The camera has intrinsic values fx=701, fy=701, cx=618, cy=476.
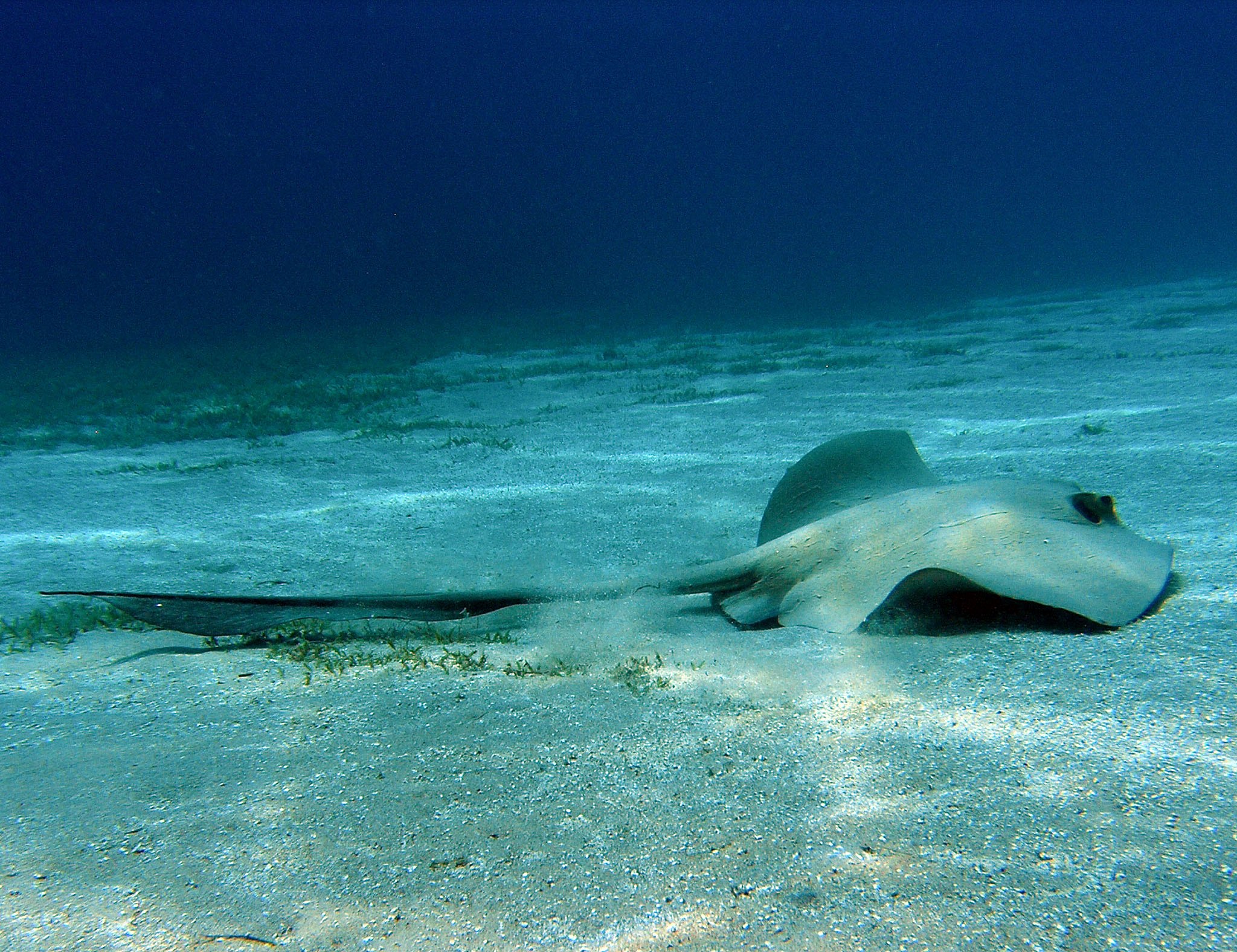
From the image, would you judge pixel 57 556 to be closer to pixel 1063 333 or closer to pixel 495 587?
pixel 495 587

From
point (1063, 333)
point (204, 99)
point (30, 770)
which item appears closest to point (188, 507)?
point (30, 770)

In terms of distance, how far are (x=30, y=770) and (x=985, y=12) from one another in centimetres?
12239

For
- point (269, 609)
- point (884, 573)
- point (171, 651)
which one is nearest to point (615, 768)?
point (884, 573)

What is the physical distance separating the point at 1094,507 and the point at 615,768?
2286mm

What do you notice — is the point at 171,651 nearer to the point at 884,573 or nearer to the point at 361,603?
the point at 361,603

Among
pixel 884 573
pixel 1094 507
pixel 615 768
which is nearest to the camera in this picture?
pixel 615 768

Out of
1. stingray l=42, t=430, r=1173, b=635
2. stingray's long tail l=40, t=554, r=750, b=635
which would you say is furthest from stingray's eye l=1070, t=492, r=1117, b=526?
stingray's long tail l=40, t=554, r=750, b=635

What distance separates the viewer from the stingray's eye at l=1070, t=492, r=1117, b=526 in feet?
9.30

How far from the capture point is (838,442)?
3.96 meters

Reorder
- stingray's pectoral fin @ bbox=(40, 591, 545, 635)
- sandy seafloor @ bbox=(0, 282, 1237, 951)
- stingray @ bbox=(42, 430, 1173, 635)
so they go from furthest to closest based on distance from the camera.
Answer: stingray's pectoral fin @ bbox=(40, 591, 545, 635) → stingray @ bbox=(42, 430, 1173, 635) → sandy seafloor @ bbox=(0, 282, 1237, 951)

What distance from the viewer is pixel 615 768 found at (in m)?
1.82

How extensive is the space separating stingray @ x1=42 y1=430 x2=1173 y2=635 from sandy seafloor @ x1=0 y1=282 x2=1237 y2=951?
0.14 meters

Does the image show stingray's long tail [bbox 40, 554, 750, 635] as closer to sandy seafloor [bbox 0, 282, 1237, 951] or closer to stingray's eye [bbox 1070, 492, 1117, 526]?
sandy seafloor [bbox 0, 282, 1237, 951]

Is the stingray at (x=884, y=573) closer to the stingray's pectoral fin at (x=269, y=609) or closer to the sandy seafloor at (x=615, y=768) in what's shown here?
the stingray's pectoral fin at (x=269, y=609)
